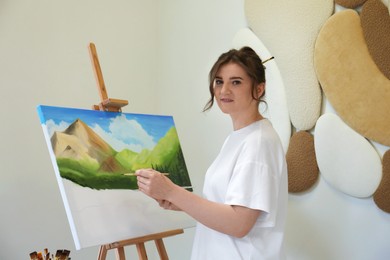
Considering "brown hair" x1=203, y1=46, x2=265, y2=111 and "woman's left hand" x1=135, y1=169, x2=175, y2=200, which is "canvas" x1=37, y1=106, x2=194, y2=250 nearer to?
"woman's left hand" x1=135, y1=169, x2=175, y2=200

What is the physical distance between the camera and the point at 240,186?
955 millimetres

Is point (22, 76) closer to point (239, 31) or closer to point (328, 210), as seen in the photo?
point (239, 31)

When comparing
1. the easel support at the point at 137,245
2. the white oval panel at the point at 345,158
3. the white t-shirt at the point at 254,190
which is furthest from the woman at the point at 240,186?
the white oval panel at the point at 345,158

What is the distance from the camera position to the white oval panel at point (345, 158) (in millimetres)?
1253

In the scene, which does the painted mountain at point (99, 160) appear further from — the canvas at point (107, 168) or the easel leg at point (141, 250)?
the easel leg at point (141, 250)

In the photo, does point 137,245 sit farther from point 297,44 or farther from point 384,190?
point 297,44

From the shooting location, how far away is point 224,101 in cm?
110

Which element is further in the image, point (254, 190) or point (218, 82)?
point (218, 82)

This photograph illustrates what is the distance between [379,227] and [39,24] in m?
1.57

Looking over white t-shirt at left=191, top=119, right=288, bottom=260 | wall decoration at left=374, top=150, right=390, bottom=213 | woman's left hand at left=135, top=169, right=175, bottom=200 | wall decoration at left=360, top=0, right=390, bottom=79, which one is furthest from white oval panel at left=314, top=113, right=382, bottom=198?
woman's left hand at left=135, top=169, right=175, bottom=200

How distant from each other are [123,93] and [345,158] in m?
1.20

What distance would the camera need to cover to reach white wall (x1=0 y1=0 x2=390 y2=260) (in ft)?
4.55

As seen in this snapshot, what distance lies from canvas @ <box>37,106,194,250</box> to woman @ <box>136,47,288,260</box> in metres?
0.20

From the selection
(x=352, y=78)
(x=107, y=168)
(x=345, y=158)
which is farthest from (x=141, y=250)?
(x=352, y=78)
